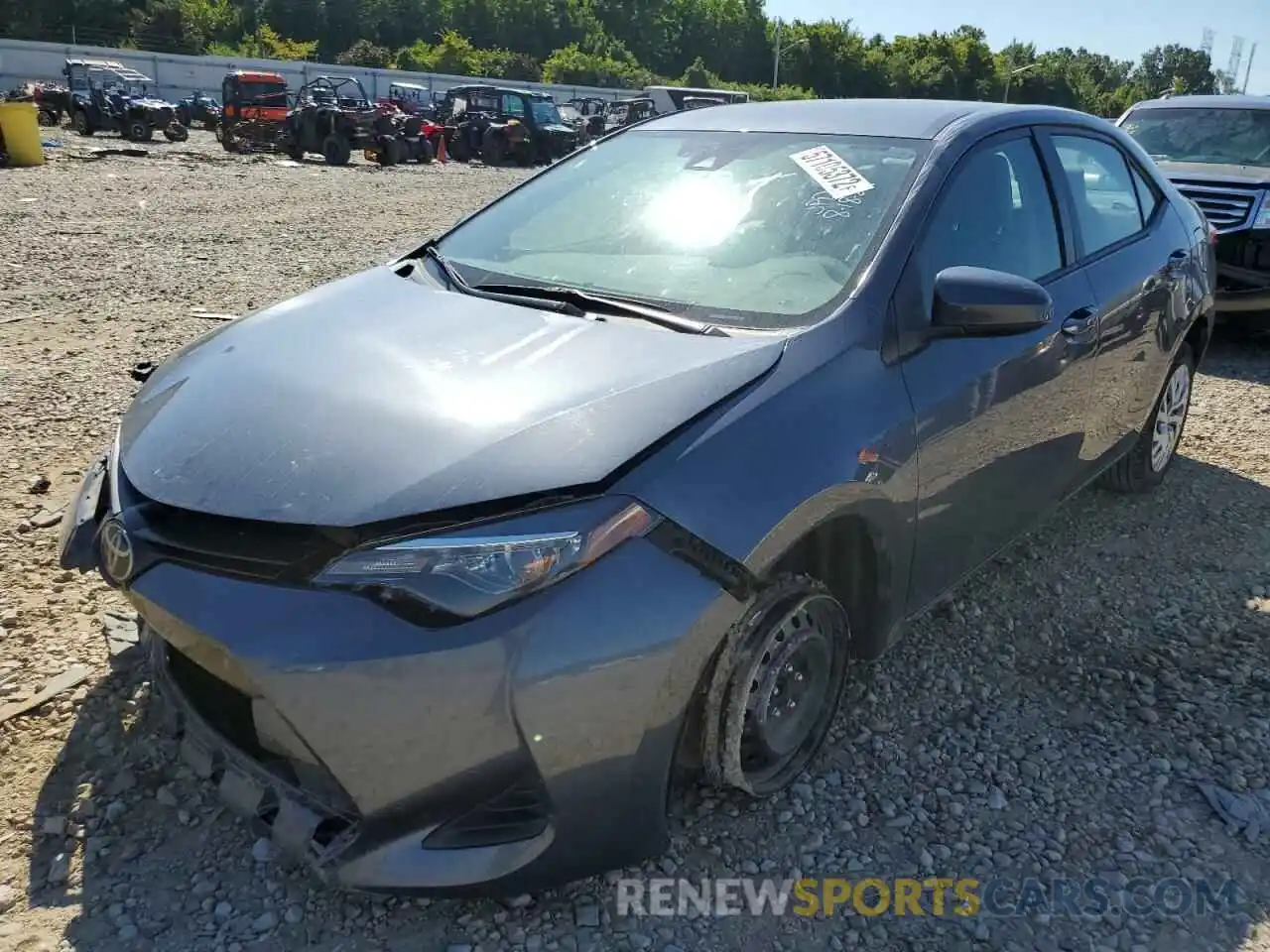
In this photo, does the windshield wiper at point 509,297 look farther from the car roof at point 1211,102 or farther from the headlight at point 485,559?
the car roof at point 1211,102

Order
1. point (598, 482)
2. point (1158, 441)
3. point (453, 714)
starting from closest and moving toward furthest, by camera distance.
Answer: point (453, 714) < point (598, 482) < point (1158, 441)

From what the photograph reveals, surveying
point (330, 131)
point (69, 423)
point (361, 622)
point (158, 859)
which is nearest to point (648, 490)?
point (361, 622)

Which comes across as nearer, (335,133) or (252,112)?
(335,133)

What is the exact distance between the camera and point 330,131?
69.5ft

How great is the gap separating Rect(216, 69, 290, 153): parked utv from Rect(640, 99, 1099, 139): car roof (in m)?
21.6

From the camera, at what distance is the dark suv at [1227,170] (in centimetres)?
666

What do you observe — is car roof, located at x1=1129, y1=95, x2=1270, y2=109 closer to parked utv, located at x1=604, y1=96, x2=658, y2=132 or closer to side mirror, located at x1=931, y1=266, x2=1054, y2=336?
side mirror, located at x1=931, y1=266, x2=1054, y2=336

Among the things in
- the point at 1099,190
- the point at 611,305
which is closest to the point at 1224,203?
the point at 1099,190

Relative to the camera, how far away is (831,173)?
285 cm

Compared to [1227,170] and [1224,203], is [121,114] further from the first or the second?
[1224,203]

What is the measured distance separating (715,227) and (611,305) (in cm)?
46

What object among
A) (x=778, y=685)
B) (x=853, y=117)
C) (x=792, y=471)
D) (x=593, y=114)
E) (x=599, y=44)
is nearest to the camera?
(x=792, y=471)

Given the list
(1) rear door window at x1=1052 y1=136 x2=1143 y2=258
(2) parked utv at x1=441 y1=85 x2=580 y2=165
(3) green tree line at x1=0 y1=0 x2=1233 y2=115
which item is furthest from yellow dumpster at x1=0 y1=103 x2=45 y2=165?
(3) green tree line at x1=0 y1=0 x2=1233 y2=115

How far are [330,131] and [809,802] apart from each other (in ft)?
71.0
